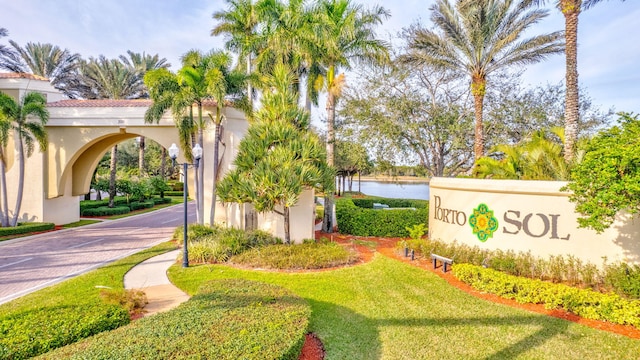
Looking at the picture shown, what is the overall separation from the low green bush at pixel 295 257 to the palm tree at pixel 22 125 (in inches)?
474

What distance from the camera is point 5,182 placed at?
49.5 ft

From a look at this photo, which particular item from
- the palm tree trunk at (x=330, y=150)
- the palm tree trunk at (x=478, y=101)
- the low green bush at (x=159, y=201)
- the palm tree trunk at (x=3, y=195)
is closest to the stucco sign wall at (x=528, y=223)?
the palm tree trunk at (x=478, y=101)

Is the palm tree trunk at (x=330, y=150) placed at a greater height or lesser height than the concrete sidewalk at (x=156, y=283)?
greater

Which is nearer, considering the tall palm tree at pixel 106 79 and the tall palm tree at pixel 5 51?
the tall palm tree at pixel 5 51

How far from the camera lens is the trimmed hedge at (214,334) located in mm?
3900

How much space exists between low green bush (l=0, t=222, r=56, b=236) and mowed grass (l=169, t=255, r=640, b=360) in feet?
37.4

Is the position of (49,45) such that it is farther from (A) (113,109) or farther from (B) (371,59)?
(B) (371,59)

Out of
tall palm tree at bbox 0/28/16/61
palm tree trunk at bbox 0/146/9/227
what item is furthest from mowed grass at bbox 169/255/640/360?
tall palm tree at bbox 0/28/16/61

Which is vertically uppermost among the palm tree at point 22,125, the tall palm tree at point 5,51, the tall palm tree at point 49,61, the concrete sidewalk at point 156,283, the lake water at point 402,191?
the tall palm tree at point 49,61

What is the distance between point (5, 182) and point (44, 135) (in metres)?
2.82

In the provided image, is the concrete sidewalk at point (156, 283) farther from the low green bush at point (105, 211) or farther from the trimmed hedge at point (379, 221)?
the low green bush at point (105, 211)

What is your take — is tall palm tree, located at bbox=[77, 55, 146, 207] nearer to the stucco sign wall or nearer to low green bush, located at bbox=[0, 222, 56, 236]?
low green bush, located at bbox=[0, 222, 56, 236]

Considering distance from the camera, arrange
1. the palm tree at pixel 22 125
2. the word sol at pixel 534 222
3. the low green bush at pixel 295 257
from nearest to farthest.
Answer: the word sol at pixel 534 222
the low green bush at pixel 295 257
the palm tree at pixel 22 125

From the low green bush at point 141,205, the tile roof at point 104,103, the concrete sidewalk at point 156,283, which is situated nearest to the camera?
the concrete sidewalk at point 156,283
